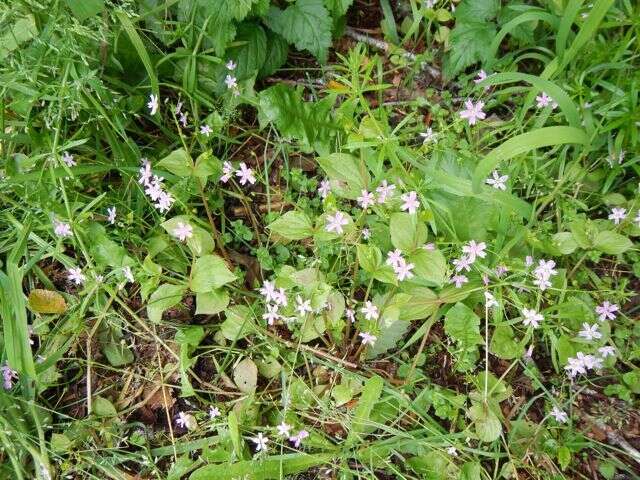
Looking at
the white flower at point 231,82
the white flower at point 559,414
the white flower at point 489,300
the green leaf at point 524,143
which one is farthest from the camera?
the white flower at point 231,82

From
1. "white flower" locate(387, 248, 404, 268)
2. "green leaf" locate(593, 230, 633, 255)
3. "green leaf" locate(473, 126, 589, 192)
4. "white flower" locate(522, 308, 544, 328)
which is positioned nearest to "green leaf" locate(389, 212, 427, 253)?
"white flower" locate(387, 248, 404, 268)

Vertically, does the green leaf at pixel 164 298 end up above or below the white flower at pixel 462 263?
below

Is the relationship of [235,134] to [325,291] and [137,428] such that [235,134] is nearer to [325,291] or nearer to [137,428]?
[325,291]

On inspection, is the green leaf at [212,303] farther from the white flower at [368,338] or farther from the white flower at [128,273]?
the white flower at [368,338]

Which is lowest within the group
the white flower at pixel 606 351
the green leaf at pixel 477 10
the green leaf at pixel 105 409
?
the green leaf at pixel 105 409

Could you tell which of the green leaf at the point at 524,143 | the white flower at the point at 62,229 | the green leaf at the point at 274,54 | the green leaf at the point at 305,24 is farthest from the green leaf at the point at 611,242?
the white flower at the point at 62,229

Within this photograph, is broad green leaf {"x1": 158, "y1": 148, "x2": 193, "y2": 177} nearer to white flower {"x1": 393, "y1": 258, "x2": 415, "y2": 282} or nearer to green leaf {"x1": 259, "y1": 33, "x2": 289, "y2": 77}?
green leaf {"x1": 259, "y1": 33, "x2": 289, "y2": 77}
